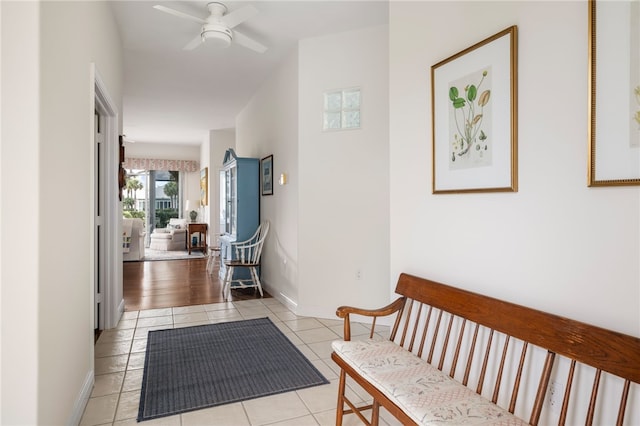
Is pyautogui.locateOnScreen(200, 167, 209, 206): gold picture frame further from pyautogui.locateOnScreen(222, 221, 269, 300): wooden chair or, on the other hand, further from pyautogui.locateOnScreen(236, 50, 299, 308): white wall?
pyautogui.locateOnScreen(222, 221, 269, 300): wooden chair

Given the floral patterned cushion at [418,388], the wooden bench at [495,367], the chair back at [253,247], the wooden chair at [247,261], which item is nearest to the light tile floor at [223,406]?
→ the wooden bench at [495,367]

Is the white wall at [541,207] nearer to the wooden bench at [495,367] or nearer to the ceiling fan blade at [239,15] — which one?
the wooden bench at [495,367]

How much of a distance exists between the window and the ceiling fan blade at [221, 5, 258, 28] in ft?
3.90

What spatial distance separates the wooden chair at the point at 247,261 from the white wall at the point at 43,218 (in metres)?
2.86

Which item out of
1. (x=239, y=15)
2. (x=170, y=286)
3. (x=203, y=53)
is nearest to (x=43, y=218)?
(x=239, y=15)

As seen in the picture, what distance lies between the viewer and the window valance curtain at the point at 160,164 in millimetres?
10173

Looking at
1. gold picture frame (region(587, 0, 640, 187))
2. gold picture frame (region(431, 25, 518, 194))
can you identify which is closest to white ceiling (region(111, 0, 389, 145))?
gold picture frame (region(431, 25, 518, 194))

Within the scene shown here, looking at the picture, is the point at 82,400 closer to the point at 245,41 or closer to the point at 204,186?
the point at 245,41

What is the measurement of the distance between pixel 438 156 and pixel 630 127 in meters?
0.88

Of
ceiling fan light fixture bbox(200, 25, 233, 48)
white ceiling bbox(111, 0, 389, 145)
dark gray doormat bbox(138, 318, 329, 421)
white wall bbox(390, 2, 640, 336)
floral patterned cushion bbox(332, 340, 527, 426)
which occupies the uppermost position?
white ceiling bbox(111, 0, 389, 145)

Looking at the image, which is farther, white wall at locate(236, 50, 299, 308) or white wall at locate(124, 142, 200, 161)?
white wall at locate(124, 142, 200, 161)

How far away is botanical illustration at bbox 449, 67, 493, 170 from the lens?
→ 1.72 m

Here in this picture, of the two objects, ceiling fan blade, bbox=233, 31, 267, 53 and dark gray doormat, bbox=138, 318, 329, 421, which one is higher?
ceiling fan blade, bbox=233, 31, 267, 53

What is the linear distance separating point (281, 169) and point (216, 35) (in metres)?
1.77
